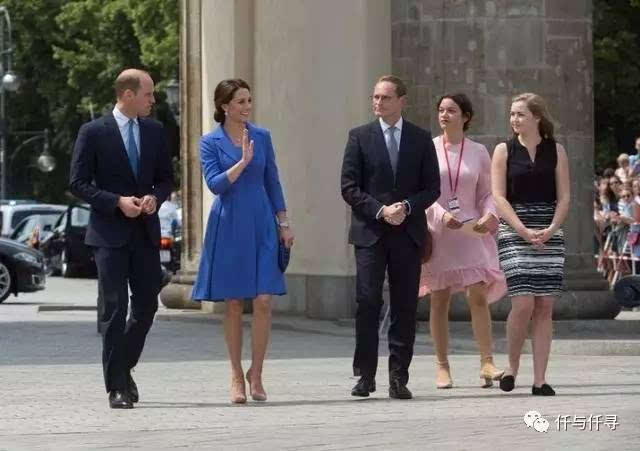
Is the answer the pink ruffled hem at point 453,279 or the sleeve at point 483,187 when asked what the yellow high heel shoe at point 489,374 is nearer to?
the pink ruffled hem at point 453,279

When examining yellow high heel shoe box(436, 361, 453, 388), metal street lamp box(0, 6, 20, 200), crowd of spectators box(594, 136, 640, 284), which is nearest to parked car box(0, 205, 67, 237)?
metal street lamp box(0, 6, 20, 200)

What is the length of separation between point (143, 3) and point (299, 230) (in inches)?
1425

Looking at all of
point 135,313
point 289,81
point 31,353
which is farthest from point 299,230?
point 135,313

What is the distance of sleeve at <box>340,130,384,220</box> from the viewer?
1238 centimetres

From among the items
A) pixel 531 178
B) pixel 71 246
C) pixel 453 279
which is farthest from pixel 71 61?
pixel 531 178

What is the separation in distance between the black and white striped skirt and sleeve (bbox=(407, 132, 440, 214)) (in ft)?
1.70

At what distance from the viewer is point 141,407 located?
1192cm

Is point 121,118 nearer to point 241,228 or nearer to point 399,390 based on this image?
point 241,228

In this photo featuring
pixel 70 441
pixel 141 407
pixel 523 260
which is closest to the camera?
pixel 70 441

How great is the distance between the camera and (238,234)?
40.1 ft

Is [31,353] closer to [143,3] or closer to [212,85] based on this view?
[212,85]

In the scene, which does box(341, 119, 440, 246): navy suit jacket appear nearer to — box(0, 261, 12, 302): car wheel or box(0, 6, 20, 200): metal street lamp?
box(0, 261, 12, 302): car wheel

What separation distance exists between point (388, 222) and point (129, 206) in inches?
60.8

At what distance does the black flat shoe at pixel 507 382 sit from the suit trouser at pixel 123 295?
2.14 m
